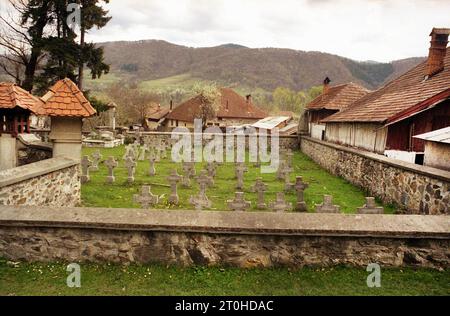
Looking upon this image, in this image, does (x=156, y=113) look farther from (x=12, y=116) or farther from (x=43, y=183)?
(x=43, y=183)

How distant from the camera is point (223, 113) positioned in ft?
163

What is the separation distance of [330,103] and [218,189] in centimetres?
1772

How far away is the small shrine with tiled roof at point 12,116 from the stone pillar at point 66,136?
2.24ft

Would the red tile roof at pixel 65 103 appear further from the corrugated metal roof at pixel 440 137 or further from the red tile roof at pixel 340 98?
the red tile roof at pixel 340 98

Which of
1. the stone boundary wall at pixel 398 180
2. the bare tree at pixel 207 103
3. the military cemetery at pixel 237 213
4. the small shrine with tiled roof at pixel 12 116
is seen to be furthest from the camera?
the bare tree at pixel 207 103

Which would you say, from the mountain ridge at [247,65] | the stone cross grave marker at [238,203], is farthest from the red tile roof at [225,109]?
the mountain ridge at [247,65]

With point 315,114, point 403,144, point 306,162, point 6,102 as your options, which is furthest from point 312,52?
point 6,102

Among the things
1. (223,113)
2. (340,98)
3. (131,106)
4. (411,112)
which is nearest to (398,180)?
(411,112)

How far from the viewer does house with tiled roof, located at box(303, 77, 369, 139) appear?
2821 cm

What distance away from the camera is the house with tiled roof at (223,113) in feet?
158

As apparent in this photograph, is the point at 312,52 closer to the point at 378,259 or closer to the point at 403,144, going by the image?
the point at 403,144

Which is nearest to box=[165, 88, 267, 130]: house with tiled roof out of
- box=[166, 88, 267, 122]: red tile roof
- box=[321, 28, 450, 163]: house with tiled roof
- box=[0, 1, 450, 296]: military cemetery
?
box=[166, 88, 267, 122]: red tile roof

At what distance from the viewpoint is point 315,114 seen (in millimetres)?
30812
